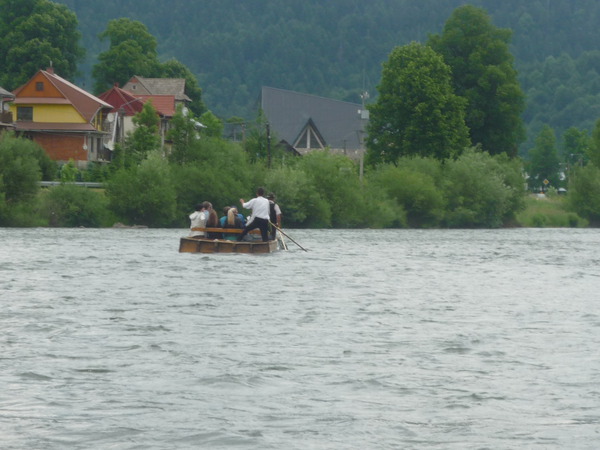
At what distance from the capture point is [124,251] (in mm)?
43844

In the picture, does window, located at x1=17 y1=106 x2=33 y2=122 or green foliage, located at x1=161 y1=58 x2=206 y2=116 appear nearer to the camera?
window, located at x1=17 y1=106 x2=33 y2=122

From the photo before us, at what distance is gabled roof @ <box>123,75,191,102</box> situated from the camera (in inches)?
4929

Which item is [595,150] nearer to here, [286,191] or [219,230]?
[286,191]

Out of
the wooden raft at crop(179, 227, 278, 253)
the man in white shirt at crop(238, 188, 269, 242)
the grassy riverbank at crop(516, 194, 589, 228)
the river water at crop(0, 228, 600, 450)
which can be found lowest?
the river water at crop(0, 228, 600, 450)

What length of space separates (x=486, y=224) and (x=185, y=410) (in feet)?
247

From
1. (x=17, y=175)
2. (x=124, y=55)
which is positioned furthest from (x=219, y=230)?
(x=124, y=55)

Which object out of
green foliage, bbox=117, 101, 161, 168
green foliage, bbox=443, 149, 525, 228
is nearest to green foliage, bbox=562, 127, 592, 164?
green foliage, bbox=117, 101, 161, 168

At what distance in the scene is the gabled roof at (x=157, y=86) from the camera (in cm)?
12519

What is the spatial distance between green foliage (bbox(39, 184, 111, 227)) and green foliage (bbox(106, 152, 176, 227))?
4.98ft

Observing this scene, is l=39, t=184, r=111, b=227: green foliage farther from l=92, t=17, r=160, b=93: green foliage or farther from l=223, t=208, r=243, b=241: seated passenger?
l=92, t=17, r=160, b=93: green foliage

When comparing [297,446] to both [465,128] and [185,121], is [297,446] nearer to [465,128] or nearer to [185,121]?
[185,121]

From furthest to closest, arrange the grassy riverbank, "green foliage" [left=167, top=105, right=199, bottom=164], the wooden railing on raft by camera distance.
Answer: the grassy riverbank → "green foliage" [left=167, top=105, right=199, bottom=164] → the wooden railing on raft

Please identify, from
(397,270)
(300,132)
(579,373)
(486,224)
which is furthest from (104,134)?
(579,373)

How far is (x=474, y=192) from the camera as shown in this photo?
8469cm
